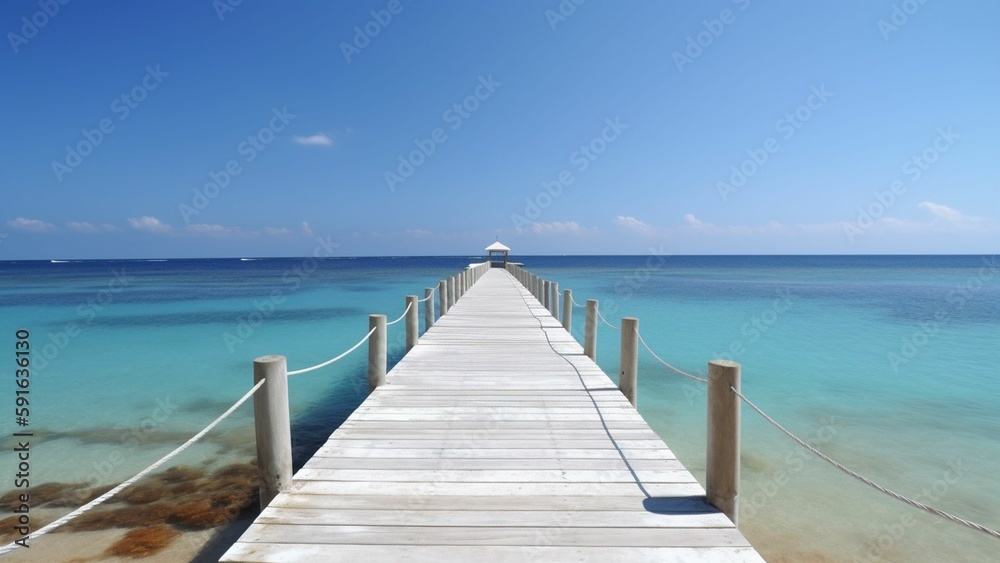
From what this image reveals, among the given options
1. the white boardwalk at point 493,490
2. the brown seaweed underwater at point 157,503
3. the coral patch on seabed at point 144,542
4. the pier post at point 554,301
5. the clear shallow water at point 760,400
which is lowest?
the clear shallow water at point 760,400

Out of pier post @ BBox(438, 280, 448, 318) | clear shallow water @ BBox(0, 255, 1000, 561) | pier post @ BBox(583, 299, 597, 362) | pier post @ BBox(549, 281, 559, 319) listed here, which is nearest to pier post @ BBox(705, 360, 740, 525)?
clear shallow water @ BBox(0, 255, 1000, 561)

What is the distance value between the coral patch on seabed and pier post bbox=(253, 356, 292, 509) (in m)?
2.70

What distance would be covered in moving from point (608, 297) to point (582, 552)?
3352cm

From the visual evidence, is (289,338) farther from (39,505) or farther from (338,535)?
(338,535)

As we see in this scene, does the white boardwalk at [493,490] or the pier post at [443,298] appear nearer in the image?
the white boardwalk at [493,490]

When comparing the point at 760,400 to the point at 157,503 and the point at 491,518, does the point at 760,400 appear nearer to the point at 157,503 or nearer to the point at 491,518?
the point at 491,518

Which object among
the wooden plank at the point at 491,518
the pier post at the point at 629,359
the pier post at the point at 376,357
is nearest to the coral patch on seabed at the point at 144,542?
the pier post at the point at 376,357

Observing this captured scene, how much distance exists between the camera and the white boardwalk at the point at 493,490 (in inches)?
109

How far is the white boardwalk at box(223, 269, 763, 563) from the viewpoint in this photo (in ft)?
9.11

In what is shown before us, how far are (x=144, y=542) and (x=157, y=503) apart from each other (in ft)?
3.21

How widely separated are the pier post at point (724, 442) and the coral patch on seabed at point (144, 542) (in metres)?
5.35

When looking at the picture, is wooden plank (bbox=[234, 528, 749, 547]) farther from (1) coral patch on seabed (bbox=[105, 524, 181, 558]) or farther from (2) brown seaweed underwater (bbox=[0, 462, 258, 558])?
(2) brown seaweed underwater (bbox=[0, 462, 258, 558])

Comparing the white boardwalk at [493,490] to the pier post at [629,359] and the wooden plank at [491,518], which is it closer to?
the wooden plank at [491,518]

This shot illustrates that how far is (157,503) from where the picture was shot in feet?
19.2
